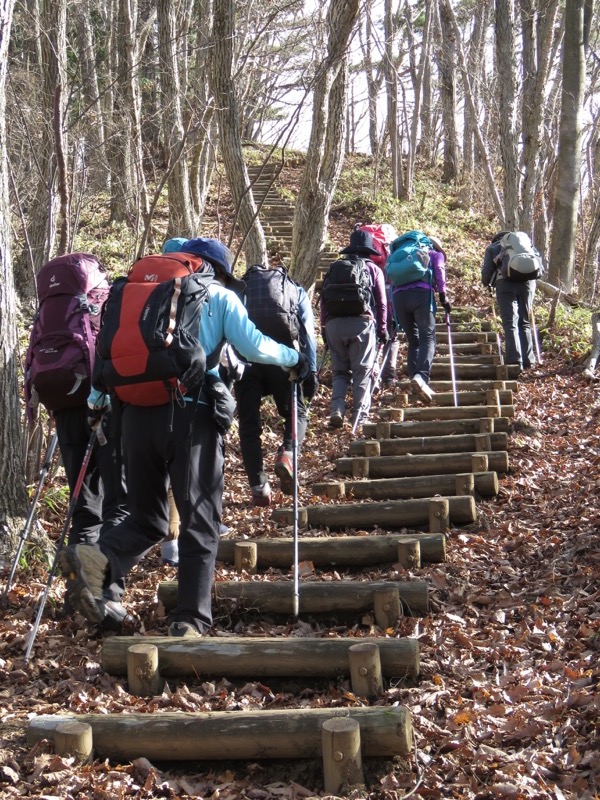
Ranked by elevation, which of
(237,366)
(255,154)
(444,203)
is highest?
(255,154)

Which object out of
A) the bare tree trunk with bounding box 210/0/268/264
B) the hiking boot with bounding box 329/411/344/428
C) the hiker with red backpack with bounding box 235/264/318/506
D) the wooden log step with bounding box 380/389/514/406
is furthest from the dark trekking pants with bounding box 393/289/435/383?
the hiker with red backpack with bounding box 235/264/318/506

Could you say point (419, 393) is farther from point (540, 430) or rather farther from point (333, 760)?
point (333, 760)

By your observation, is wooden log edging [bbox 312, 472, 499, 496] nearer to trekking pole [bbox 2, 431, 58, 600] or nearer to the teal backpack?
trekking pole [bbox 2, 431, 58, 600]

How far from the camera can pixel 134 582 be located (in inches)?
227

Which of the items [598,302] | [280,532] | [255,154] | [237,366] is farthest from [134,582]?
[255,154]

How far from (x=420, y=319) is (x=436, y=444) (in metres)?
2.17

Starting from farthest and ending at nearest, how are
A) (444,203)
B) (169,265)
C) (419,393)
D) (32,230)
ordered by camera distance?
(444,203)
(32,230)
(419,393)
(169,265)

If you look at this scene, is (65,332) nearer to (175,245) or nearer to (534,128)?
(175,245)

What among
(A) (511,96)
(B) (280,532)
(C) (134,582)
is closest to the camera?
(C) (134,582)

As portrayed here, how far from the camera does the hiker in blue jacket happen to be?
Result: 449cm

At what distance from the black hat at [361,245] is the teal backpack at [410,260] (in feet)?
1.18

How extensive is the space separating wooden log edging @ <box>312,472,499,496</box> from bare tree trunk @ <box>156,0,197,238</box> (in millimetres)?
5666

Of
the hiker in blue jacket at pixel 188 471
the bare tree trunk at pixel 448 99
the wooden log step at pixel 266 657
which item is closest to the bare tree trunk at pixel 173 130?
the hiker in blue jacket at pixel 188 471

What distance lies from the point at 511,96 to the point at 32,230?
9678mm
